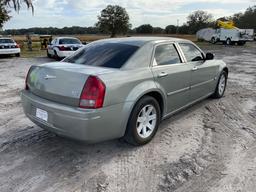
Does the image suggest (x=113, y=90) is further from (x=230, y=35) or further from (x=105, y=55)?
(x=230, y=35)

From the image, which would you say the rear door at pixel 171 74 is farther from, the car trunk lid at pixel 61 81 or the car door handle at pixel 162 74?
the car trunk lid at pixel 61 81

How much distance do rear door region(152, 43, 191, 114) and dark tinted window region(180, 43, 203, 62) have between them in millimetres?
262

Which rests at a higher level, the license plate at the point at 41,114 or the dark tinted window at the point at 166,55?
the dark tinted window at the point at 166,55

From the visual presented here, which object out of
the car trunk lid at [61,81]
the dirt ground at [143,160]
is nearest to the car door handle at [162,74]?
the car trunk lid at [61,81]

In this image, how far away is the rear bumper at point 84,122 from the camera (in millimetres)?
3125

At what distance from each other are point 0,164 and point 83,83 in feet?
4.89

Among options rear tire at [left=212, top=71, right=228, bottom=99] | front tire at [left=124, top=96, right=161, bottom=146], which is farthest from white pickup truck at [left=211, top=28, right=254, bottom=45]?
front tire at [left=124, top=96, right=161, bottom=146]

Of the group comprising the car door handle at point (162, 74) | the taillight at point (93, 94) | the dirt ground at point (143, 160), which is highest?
the car door handle at point (162, 74)

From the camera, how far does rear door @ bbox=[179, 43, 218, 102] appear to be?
4861mm

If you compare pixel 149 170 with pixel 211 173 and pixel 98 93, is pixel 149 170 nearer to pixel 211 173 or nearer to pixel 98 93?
pixel 211 173

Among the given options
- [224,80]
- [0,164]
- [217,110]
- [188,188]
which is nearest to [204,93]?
[217,110]

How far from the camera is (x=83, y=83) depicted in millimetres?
3184

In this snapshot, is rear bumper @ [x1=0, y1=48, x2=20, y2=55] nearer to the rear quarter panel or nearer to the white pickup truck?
the rear quarter panel

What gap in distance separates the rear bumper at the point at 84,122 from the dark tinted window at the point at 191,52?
6.76 ft
